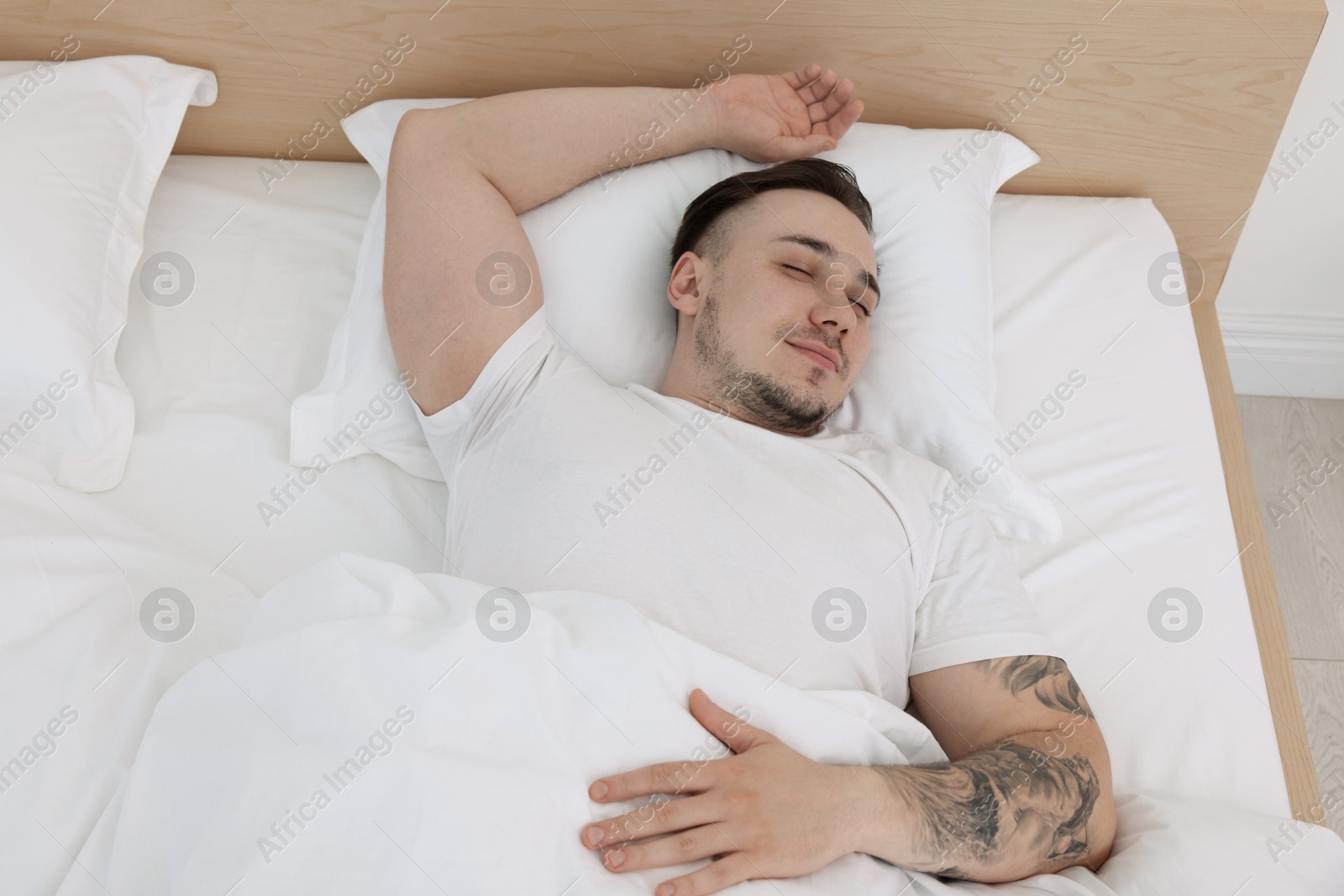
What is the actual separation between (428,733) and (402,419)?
621 millimetres

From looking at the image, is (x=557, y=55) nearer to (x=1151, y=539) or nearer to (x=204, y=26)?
(x=204, y=26)

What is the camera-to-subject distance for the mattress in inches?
46.3

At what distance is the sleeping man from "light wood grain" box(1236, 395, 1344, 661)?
3.31ft

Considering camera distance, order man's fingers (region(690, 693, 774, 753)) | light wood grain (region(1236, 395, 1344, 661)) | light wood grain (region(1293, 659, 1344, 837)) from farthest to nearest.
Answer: light wood grain (region(1236, 395, 1344, 661))
light wood grain (region(1293, 659, 1344, 837))
man's fingers (region(690, 693, 774, 753))

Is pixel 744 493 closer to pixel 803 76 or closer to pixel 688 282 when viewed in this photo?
pixel 688 282

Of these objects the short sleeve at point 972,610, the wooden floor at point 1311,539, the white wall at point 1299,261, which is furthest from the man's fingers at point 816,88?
the wooden floor at point 1311,539

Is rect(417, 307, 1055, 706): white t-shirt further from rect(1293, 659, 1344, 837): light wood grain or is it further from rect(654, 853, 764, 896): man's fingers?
rect(1293, 659, 1344, 837): light wood grain

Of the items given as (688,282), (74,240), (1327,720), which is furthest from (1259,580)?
(74,240)

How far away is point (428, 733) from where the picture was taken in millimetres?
904

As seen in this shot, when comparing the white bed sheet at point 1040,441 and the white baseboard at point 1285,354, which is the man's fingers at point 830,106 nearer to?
the white bed sheet at point 1040,441

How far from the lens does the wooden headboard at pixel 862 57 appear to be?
157cm

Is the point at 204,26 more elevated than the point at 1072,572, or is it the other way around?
the point at 204,26

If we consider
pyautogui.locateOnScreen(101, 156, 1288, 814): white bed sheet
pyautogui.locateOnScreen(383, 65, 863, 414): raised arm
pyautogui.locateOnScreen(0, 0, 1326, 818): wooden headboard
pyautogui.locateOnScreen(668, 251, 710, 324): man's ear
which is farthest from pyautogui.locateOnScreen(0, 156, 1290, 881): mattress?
pyautogui.locateOnScreen(668, 251, 710, 324): man's ear

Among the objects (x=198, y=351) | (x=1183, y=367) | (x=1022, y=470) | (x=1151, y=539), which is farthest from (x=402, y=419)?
(x=1183, y=367)
